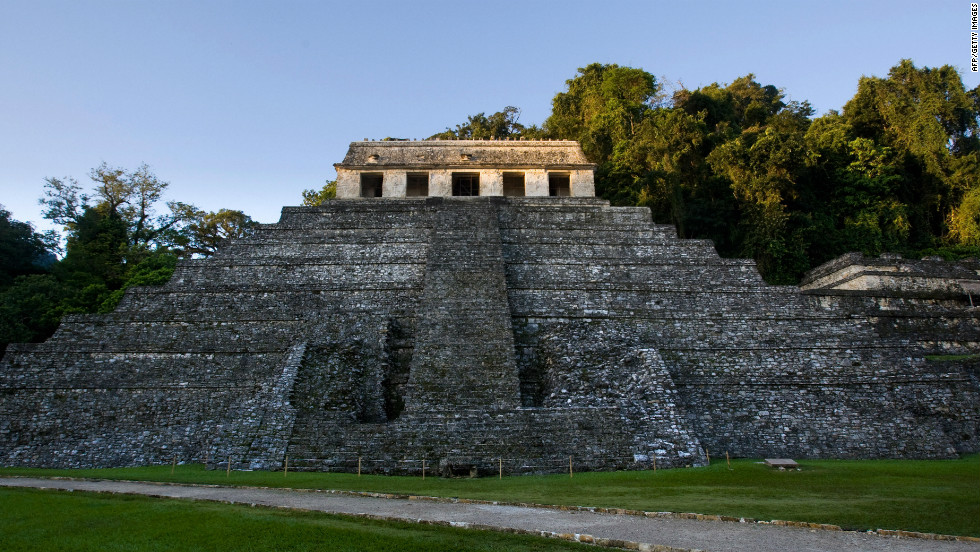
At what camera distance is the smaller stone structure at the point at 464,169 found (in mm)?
24688

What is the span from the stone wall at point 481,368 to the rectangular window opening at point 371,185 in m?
7.52

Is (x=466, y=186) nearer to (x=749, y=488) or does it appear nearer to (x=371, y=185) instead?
(x=371, y=185)

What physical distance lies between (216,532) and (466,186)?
69.7 feet

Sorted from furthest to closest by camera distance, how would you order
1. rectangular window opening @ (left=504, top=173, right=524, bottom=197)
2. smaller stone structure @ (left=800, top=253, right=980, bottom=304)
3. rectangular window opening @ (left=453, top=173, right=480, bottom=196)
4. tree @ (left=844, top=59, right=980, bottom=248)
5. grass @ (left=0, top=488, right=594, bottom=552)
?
tree @ (left=844, top=59, right=980, bottom=248) < rectangular window opening @ (left=504, top=173, right=524, bottom=197) < rectangular window opening @ (left=453, top=173, right=480, bottom=196) < smaller stone structure @ (left=800, top=253, right=980, bottom=304) < grass @ (left=0, top=488, right=594, bottom=552)

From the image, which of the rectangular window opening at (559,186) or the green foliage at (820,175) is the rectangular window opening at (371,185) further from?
the green foliage at (820,175)

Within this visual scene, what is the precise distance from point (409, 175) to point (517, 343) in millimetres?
12710

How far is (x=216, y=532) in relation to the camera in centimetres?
603

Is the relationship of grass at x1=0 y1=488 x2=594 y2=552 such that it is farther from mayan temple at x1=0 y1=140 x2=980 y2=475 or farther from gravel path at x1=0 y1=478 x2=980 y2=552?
mayan temple at x1=0 y1=140 x2=980 y2=475

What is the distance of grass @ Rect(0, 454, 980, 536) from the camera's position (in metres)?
6.41

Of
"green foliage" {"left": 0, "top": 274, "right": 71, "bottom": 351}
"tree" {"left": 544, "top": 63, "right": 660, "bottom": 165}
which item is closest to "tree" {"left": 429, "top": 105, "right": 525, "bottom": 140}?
"tree" {"left": 544, "top": 63, "right": 660, "bottom": 165}

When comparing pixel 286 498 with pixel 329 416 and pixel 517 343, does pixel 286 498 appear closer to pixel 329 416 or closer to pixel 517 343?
pixel 329 416

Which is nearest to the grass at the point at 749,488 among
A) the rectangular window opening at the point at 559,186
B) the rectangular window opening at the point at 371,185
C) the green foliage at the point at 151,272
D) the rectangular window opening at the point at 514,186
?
the green foliage at the point at 151,272

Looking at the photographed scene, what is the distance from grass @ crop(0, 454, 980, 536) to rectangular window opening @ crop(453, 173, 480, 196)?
55.2 feet

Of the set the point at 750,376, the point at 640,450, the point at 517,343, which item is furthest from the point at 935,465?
→ the point at 517,343
